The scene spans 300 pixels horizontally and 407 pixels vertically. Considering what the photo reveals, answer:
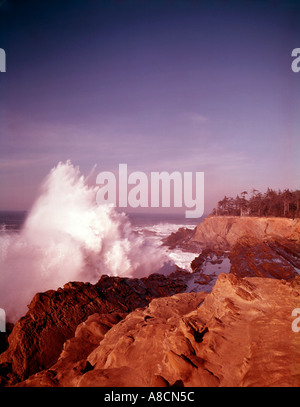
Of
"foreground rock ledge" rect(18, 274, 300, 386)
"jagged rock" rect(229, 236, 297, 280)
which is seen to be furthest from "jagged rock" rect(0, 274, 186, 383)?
"jagged rock" rect(229, 236, 297, 280)

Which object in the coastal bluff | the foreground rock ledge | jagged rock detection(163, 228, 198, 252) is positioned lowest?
jagged rock detection(163, 228, 198, 252)

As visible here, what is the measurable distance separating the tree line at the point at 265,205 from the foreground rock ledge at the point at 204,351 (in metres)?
38.9

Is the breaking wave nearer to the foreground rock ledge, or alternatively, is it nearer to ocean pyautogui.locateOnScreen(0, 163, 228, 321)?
ocean pyautogui.locateOnScreen(0, 163, 228, 321)

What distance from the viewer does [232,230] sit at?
39.0 metres

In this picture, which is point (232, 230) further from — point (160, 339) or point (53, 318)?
point (160, 339)

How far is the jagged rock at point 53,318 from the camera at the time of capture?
21.2 ft

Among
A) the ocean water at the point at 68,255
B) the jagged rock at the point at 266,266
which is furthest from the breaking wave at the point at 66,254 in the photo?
the jagged rock at the point at 266,266

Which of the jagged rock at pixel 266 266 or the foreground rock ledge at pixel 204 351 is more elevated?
the foreground rock ledge at pixel 204 351

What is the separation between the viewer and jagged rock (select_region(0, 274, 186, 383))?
6.45 m

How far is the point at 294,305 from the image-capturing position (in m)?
5.42

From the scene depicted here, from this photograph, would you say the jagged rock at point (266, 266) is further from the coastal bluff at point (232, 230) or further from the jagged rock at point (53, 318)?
the coastal bluff at point (232, 230)

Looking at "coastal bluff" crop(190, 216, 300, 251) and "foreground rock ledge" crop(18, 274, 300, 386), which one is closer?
"foreground rock ledge" crop(18, 274, 300, 386)

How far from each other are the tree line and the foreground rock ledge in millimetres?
38938
